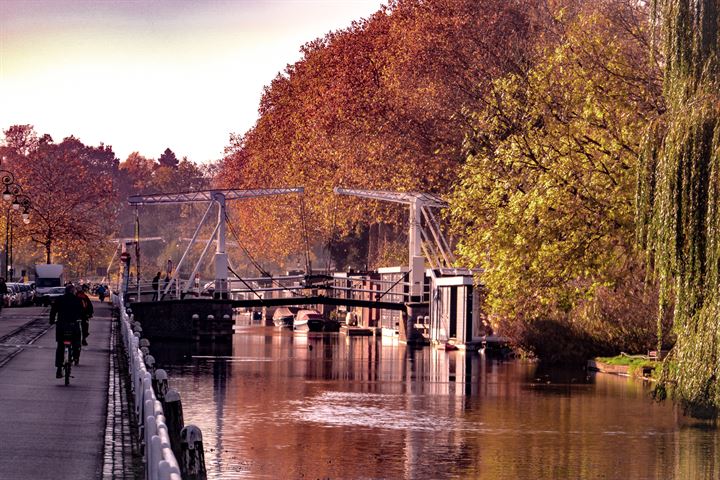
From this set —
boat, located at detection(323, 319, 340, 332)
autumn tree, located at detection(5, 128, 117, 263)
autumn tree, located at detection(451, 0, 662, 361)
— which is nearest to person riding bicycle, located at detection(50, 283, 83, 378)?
autumn tree, located at detection(451, 0, 662, 361)

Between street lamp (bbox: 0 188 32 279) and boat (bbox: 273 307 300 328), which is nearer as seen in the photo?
street lamp (bbox: 0 188 32 279)

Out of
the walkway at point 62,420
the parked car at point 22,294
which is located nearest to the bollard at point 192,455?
the walkway at point 62,420

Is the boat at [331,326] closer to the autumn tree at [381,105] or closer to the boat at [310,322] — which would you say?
the boat at [310,322]

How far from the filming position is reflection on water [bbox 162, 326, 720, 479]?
2506 cm

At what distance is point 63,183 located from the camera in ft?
401

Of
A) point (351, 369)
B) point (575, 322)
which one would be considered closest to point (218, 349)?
point (351, 369)

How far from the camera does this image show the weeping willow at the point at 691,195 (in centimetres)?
2575

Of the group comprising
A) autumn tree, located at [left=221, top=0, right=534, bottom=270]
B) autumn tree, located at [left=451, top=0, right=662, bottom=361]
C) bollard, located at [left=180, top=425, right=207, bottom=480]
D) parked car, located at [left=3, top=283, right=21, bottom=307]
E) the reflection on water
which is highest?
autumn tree, located at [left=221, top=0, right=534, bottom=270]

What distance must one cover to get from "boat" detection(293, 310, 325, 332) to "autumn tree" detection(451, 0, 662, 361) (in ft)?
185

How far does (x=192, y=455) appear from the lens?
1878 cm

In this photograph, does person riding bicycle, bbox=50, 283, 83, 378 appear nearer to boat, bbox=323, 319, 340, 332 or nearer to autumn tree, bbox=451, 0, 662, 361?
autumn tree, bbox=451, 0, 662, 361

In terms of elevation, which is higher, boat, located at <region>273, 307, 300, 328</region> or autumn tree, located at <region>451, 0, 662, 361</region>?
autumn tree, located at <region>451, 0, 662, 361</region>

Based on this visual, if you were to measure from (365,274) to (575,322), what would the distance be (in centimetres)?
3530

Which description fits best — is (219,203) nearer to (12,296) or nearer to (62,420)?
(12,296)
